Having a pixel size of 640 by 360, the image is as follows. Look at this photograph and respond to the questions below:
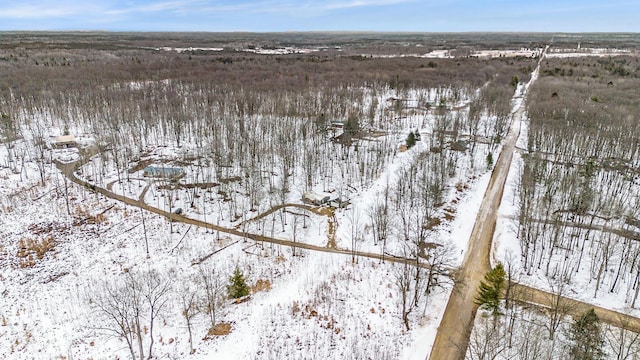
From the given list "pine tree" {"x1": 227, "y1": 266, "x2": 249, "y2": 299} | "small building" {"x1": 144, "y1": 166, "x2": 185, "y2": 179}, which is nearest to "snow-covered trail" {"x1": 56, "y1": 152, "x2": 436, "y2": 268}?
"small building" {"x1": 144, "y1": 166, "x2": 185, "y2": 179}

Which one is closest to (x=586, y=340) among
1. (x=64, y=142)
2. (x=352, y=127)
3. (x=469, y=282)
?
(x=469, y=282)

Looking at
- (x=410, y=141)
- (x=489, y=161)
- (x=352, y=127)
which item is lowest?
(x=489, y=161)

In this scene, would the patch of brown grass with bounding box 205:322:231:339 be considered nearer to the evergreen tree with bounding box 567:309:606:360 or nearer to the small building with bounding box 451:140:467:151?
the evergreen tree with bounding box 567:309:606:360

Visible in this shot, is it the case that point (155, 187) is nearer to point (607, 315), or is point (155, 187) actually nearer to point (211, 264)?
point (211, 264)

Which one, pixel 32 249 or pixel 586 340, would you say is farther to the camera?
pixel 32 249

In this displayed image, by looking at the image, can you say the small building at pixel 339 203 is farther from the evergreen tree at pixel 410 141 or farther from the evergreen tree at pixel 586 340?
the evergreen tree at pixel 586 340

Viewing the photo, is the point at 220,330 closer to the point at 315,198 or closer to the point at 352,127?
the point at 315,198

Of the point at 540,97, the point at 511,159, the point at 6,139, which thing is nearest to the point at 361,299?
the point at 511,159
